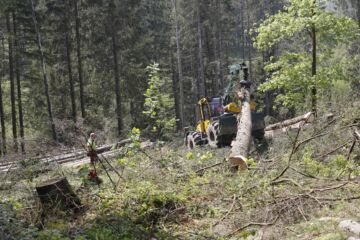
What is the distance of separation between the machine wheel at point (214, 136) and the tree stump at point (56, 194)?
6.89m

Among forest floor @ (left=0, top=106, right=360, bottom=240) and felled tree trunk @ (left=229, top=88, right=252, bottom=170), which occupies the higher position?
felled tree trunk @ (left=229, top=88, right=252, bottom=170)

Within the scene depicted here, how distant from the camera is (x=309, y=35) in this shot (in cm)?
1491

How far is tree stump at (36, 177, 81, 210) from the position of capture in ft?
23.7

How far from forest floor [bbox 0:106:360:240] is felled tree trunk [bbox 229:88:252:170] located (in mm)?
272

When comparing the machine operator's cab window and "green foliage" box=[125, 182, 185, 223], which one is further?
the machine operator's cab window

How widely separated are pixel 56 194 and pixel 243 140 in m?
4.68

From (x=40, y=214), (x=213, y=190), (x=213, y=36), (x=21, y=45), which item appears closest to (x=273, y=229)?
(x=213, y=190)

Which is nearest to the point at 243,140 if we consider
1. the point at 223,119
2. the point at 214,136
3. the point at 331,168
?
the point at 331,168

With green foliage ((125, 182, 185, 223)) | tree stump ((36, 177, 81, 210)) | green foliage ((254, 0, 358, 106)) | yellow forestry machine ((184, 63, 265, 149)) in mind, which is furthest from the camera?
green foliage ((254, 0, 358, 106))

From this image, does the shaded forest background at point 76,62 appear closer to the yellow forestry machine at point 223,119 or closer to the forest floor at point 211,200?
the yellow forestry machine at point 223,119

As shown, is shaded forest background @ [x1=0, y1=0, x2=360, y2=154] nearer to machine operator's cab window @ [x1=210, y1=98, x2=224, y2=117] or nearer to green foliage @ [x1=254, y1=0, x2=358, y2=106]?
machine operator's cab window @ [x1=210, y1=98, x2=224, y2=117]

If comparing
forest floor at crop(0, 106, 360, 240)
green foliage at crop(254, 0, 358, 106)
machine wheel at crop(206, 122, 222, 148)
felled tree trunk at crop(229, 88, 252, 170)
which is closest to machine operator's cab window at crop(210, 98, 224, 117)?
machine wheel at crop(206, 122, 222, 148)

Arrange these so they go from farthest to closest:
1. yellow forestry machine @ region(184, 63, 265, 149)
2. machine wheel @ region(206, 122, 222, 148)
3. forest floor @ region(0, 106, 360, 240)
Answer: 1. machine wheel @ region(206, 122, 222, 148)
2. yellow forestry machine @ region(184, 63, 265, 149)
3. forest floor @ region(0, 106, 360, 240)

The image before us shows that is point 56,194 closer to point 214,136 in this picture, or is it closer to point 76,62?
point 214,136
